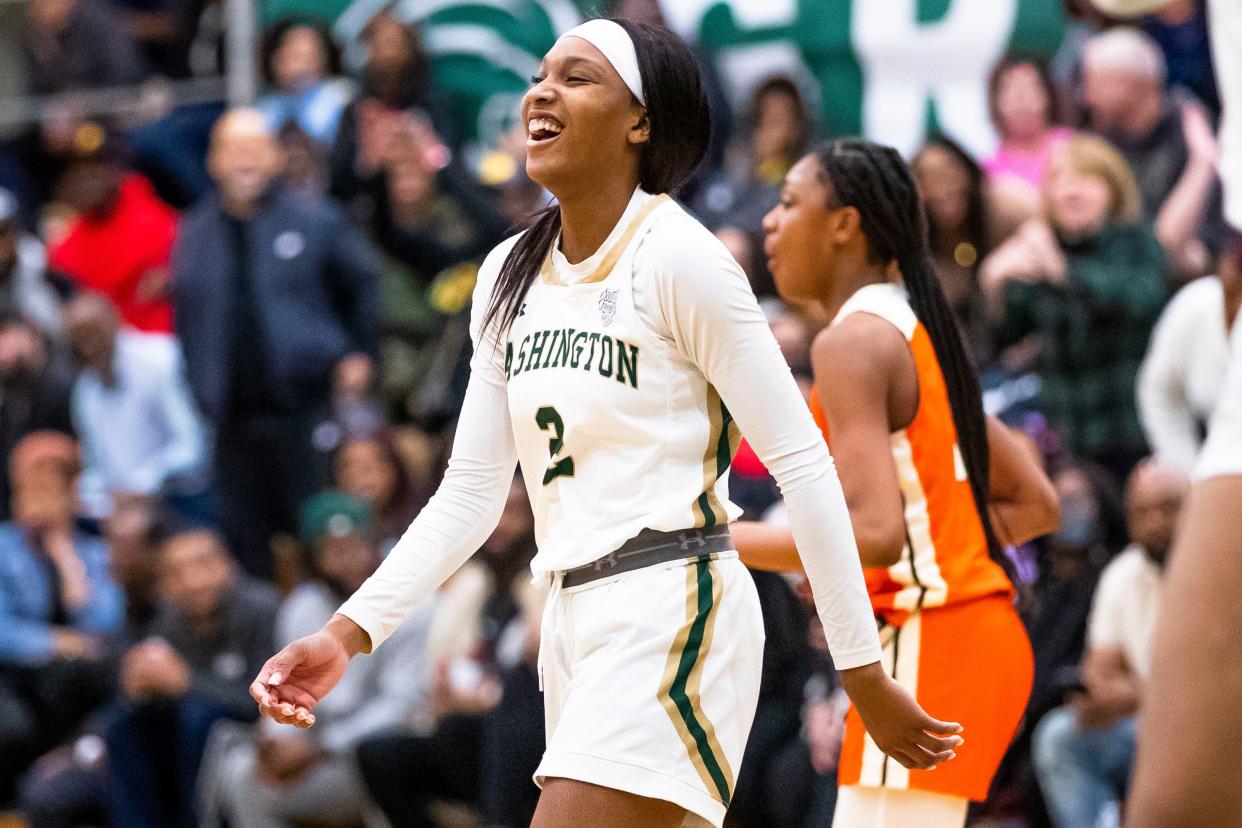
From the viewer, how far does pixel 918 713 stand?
3.36m

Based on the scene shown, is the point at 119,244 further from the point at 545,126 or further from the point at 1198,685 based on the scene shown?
the point at 1198,685

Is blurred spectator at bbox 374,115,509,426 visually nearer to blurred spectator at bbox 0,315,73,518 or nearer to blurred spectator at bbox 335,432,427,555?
blurred spectator at bbox 335,432,427,555

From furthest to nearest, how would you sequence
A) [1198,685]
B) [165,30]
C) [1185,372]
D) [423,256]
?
[165,30]
[423,256]
[1185,372]
[1198,685]

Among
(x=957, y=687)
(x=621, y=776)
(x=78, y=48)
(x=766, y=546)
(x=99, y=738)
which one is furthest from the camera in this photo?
(x=78, y=48)

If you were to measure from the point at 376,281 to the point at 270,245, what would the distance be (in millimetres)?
551

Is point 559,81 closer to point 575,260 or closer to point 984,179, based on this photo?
point 575,260

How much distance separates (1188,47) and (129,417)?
18.1ft

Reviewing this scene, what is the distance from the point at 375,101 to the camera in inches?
406

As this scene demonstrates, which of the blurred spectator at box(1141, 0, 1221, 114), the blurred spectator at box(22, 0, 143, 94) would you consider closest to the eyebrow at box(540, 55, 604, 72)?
the blurred spectator at box(1141, 0, 1221, 114)

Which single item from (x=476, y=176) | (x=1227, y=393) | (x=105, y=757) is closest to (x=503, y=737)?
(x=105, y=757)

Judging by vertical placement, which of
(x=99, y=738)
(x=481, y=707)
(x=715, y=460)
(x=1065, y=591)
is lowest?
(x=99, y=738)

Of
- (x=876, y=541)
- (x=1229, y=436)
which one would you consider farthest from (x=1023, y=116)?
(x=1229, y=436)

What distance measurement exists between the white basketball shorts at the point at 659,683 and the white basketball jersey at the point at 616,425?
0.31 feet

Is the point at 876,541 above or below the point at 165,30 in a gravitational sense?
below
